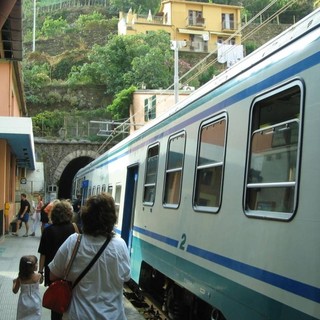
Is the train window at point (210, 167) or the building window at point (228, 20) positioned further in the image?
the building window at point (228, 20)

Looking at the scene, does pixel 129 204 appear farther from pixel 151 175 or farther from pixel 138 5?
pixel 138 5

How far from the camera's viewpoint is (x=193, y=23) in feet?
228

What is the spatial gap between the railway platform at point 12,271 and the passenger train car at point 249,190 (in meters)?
1.61

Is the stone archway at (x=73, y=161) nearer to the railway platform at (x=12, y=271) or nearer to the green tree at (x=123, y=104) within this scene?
the green tree at (x=123, y=104)

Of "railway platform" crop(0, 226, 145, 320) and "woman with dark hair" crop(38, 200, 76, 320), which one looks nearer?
"woman with dark hair" crop(38, 200, 76, 320)

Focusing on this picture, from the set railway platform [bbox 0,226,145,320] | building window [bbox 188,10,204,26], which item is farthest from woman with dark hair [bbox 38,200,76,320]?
building window [bbox 188,10,204,26]

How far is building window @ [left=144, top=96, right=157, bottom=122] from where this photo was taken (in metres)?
38.0

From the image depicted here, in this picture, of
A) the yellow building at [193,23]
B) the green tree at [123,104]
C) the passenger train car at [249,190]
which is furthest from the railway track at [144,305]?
the yellow building at [193,23]

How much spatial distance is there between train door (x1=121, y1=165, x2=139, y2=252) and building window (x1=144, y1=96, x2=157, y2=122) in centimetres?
2734

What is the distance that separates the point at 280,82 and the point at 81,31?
255ft

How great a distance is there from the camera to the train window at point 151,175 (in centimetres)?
803

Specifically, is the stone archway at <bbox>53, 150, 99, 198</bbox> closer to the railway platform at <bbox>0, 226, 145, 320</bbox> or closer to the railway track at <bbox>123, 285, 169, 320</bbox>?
the railway platform at <bbox>0, 226, 145, 320</bbox>

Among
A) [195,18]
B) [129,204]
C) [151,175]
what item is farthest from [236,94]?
[195,18]

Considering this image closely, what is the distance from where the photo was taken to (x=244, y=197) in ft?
14.7
